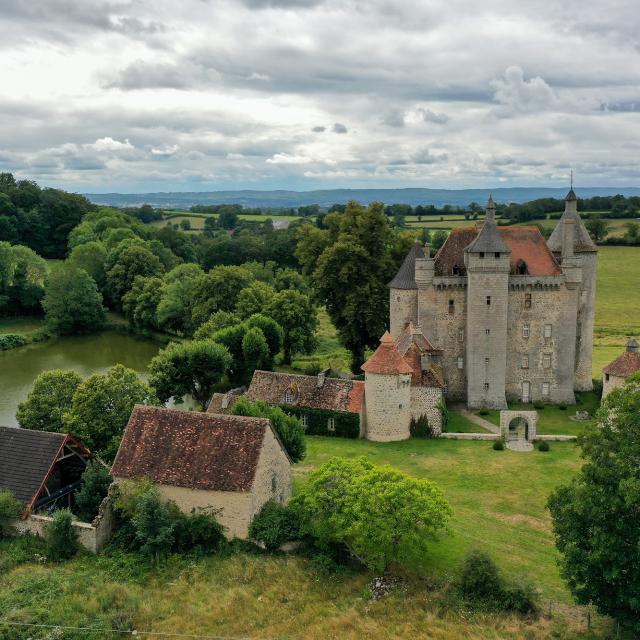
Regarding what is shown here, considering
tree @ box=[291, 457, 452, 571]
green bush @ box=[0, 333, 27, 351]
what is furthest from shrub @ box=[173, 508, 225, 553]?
green bush @ box=[0, 333, 27, 351]

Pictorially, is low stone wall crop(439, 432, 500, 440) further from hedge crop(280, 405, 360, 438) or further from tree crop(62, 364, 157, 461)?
tree crop(62, 364, 157, 461)

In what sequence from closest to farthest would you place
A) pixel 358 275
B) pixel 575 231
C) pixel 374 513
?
pixel 374 513 → pixel 575 231 → pixel 358 275

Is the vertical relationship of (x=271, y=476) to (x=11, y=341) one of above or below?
above

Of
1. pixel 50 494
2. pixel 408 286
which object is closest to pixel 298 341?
pixel 408 286

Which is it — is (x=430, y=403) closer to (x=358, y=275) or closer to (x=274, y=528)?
(x=358, y=275)

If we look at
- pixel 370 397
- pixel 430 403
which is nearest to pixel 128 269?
pixel 370 397

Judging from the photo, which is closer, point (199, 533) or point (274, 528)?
point (274, 528)
